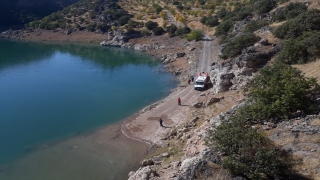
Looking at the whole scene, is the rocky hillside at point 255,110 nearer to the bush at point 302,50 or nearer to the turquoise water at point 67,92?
the bush at point 302,50

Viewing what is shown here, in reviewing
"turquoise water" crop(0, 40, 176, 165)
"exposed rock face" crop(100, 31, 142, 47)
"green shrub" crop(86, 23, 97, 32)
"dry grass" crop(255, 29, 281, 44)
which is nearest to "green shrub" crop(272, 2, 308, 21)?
"dry grass" crop(255, 29, 281, 44)

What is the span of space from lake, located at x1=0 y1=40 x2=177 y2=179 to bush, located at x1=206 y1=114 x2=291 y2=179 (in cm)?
1321

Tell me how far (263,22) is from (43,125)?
38556 millimetres

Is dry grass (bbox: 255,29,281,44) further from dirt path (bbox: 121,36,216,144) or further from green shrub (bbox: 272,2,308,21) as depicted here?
dirt path (bbox: 121,36,216,144)

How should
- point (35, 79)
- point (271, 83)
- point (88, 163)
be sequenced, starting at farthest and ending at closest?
point (35, 79), point (88, 163), point (271, 83)

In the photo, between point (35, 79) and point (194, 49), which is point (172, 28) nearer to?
point (194, 49)

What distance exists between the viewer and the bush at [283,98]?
71.9 ft

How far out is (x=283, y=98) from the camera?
22.1 m

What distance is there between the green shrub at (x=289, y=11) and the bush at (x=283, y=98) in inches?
969

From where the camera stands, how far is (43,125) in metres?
40.1

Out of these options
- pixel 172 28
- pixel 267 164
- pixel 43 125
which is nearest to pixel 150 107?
pixel 43 125

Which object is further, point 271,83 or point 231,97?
point 231,97

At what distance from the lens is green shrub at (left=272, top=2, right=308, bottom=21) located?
4598cm

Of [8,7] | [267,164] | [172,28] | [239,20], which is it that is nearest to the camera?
[267,164]
